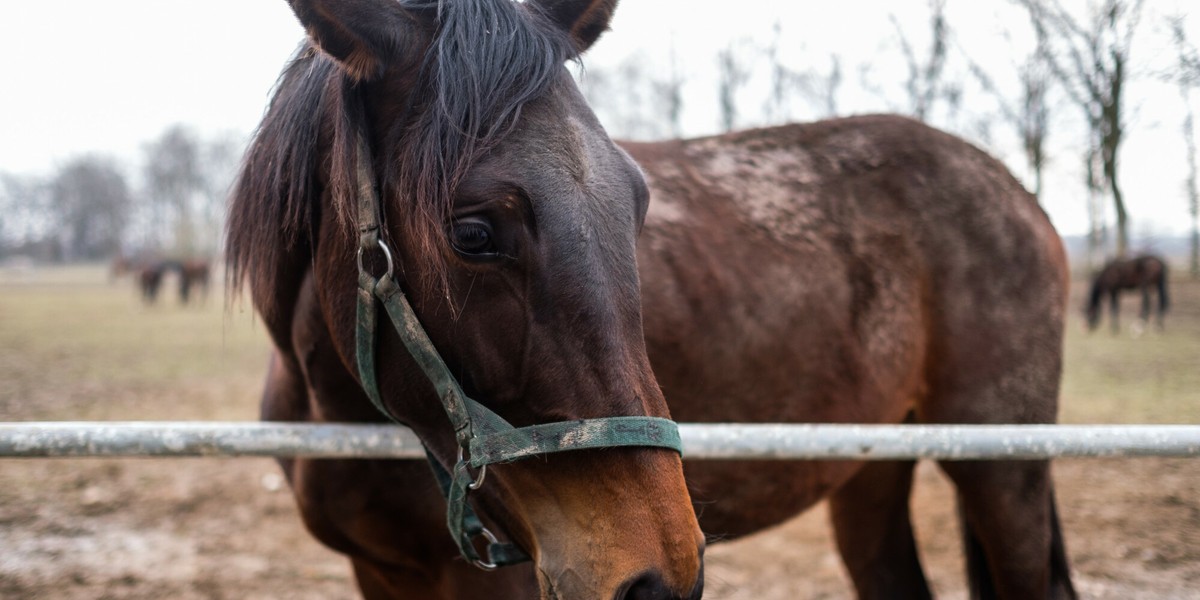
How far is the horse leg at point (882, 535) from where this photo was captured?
3.06 m

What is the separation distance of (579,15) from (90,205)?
214 ft

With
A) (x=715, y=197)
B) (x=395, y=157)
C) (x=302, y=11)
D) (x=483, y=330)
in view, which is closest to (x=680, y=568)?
(x=483, y=330)

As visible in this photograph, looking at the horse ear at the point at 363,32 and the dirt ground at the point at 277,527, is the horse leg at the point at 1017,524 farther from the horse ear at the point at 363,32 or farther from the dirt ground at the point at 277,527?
the horse ear at the point at 363,32

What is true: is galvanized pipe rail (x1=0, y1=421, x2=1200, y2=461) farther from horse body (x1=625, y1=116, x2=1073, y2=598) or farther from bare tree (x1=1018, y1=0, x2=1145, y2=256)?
bare tree (x1=1018, y1=0, x2=1145, y2=256)

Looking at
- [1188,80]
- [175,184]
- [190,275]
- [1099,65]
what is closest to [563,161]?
[1188,80]

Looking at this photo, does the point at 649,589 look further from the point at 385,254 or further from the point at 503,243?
the point at 385,254

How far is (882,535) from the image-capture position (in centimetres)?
310

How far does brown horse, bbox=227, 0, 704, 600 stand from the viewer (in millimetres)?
1152

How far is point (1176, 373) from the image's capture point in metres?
6.29

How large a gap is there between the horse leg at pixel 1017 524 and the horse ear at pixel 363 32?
2367mm

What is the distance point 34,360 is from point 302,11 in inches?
473

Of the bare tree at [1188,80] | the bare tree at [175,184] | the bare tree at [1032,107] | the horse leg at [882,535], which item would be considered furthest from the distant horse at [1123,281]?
the bare tree at [175,184]

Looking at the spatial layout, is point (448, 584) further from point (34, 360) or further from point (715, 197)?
point (34, 360)

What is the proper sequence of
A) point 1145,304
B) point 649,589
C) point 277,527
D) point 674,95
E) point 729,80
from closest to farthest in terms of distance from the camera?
point 649,589
point 277,527
point 1145,304
point 729,80
point 674,95
